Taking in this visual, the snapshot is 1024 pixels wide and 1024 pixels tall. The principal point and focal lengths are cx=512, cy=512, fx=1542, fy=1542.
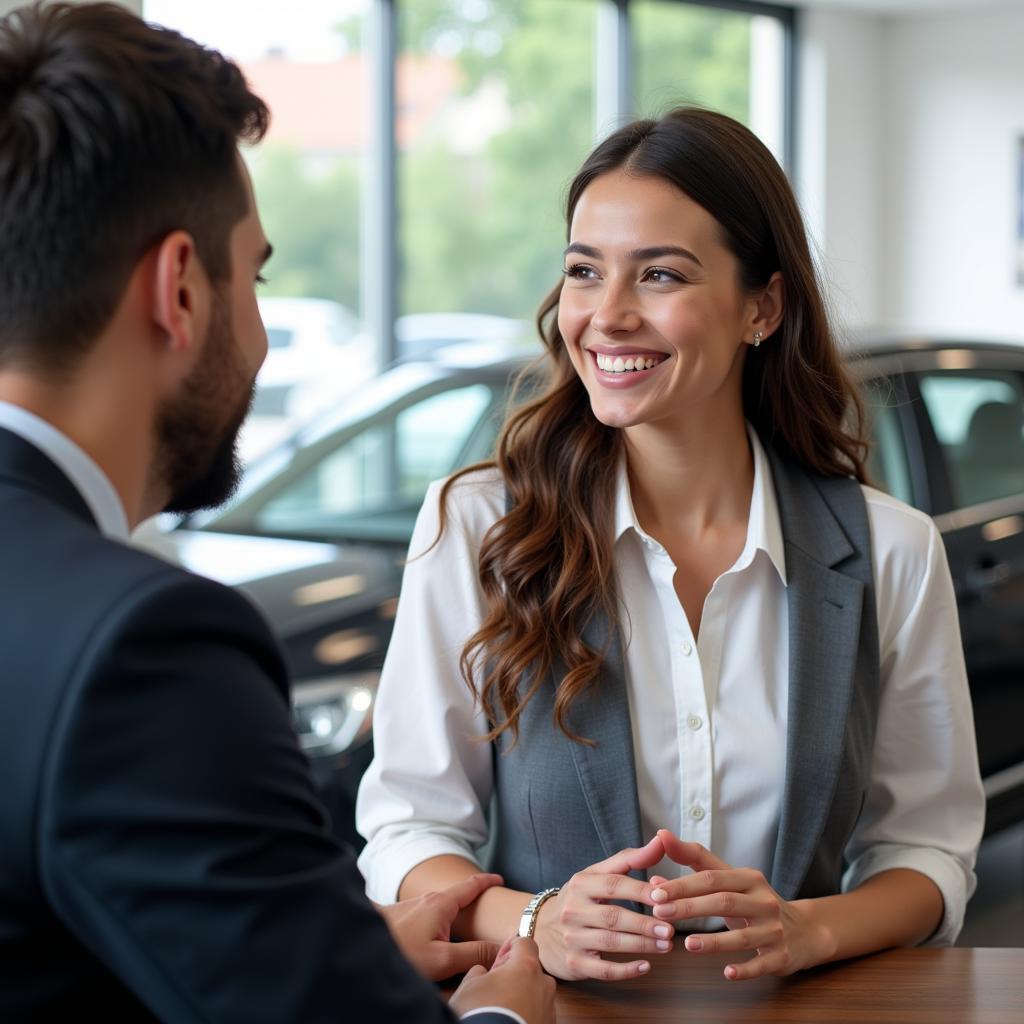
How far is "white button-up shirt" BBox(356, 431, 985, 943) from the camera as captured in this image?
1.99 meters

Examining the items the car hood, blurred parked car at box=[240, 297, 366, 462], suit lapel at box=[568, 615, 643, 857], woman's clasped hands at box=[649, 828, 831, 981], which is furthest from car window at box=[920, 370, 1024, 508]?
blurred parked car at box=[240, 297, 366, 462]

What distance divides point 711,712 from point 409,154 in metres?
6.27

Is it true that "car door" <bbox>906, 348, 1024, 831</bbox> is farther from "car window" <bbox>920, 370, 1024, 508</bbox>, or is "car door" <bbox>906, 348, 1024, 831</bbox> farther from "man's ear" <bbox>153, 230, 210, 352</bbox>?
"man's ear" <bbox>153, 230, 210, 352</bbox>

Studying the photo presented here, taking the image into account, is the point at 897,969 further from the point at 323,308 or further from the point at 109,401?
the point at 323,308

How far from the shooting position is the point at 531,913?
1756 millimetres

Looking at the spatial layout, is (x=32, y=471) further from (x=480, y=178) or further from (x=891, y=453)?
(x=480, y=178)

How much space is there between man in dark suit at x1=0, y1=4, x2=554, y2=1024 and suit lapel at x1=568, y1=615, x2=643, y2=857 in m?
0.83

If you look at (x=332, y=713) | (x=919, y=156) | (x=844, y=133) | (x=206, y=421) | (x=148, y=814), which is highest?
(x=844, y=133)

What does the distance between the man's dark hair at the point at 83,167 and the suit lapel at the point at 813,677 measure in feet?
3.71

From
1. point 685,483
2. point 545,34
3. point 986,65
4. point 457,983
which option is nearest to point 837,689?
point 685,483

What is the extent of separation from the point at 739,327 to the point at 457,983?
104 centimetres

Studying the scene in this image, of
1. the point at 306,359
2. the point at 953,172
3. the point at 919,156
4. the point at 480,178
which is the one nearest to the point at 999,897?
the point at 306,359

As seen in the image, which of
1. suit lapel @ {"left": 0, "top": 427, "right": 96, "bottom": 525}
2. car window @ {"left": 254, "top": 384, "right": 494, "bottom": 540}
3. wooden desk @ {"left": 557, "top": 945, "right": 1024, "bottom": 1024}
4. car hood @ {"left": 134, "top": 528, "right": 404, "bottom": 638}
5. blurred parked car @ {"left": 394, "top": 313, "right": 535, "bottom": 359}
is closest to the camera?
suit lapel @ {"left": 0, "top": 427, "right": 96, "bottom": 525}

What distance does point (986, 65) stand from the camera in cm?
971
